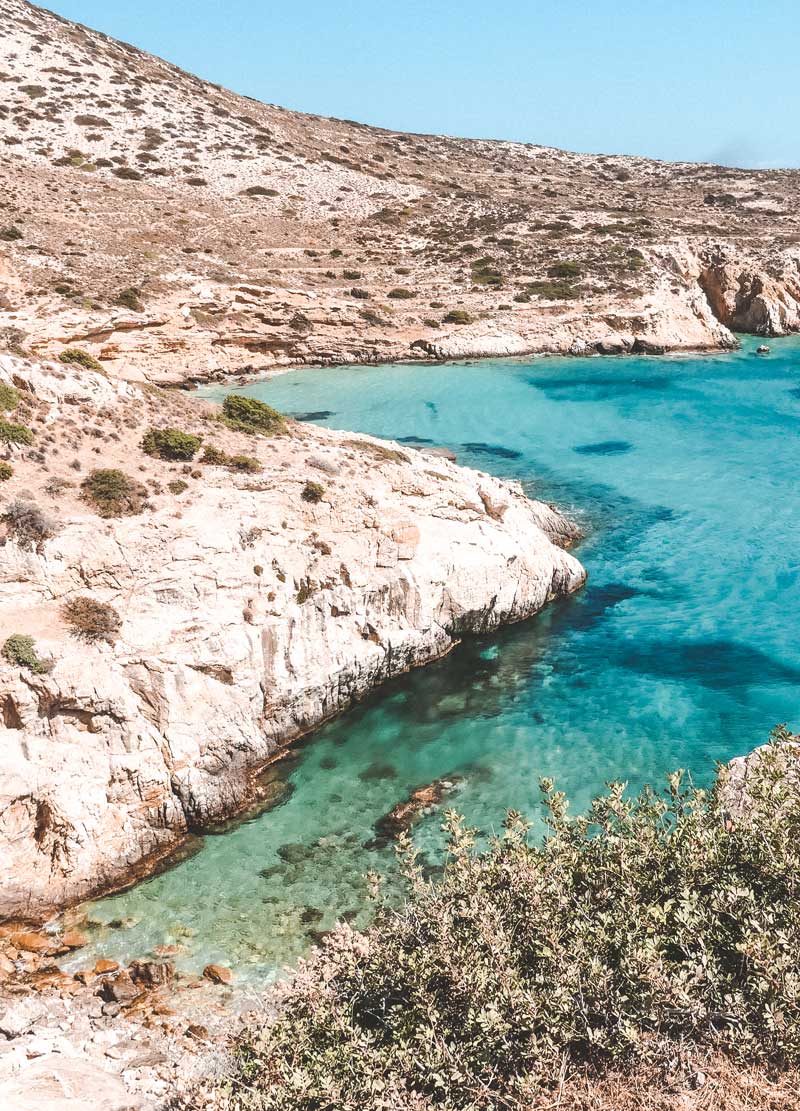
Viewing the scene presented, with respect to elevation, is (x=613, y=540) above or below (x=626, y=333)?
below

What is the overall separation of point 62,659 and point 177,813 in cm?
407

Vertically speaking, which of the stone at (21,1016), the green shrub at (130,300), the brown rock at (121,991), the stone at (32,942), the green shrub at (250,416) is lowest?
the stone at (32,942)

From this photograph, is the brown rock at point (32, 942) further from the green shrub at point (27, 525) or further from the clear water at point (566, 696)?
the green shrub at point (27, 525)

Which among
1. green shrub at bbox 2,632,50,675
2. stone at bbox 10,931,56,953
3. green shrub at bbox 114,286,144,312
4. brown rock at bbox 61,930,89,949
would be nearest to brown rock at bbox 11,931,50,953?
stone at bbox 10,931,56,953

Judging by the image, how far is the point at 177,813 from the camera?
15.1 metres

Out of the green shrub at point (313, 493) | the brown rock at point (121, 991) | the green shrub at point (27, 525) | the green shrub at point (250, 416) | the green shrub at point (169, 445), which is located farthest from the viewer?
the green shrub at point (250, 416)

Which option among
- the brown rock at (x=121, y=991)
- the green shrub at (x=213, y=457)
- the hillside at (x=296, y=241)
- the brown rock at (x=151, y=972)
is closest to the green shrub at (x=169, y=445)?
the green shrub at (x=213, y=457)

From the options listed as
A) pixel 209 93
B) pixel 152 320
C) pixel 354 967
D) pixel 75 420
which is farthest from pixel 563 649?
pixel 209 93

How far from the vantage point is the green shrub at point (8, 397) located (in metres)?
19.0

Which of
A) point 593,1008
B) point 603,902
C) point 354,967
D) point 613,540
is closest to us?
point 593,1008

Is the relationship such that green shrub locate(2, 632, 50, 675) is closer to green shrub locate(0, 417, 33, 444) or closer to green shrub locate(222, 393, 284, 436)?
green shrub locate(0, 417, 33, 444)

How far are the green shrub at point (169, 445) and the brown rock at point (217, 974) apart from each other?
44.6ft

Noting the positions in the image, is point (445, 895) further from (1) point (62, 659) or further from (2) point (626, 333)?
(2) point (626, 333)

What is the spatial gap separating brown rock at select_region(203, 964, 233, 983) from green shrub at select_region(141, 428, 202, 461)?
13.6 m
